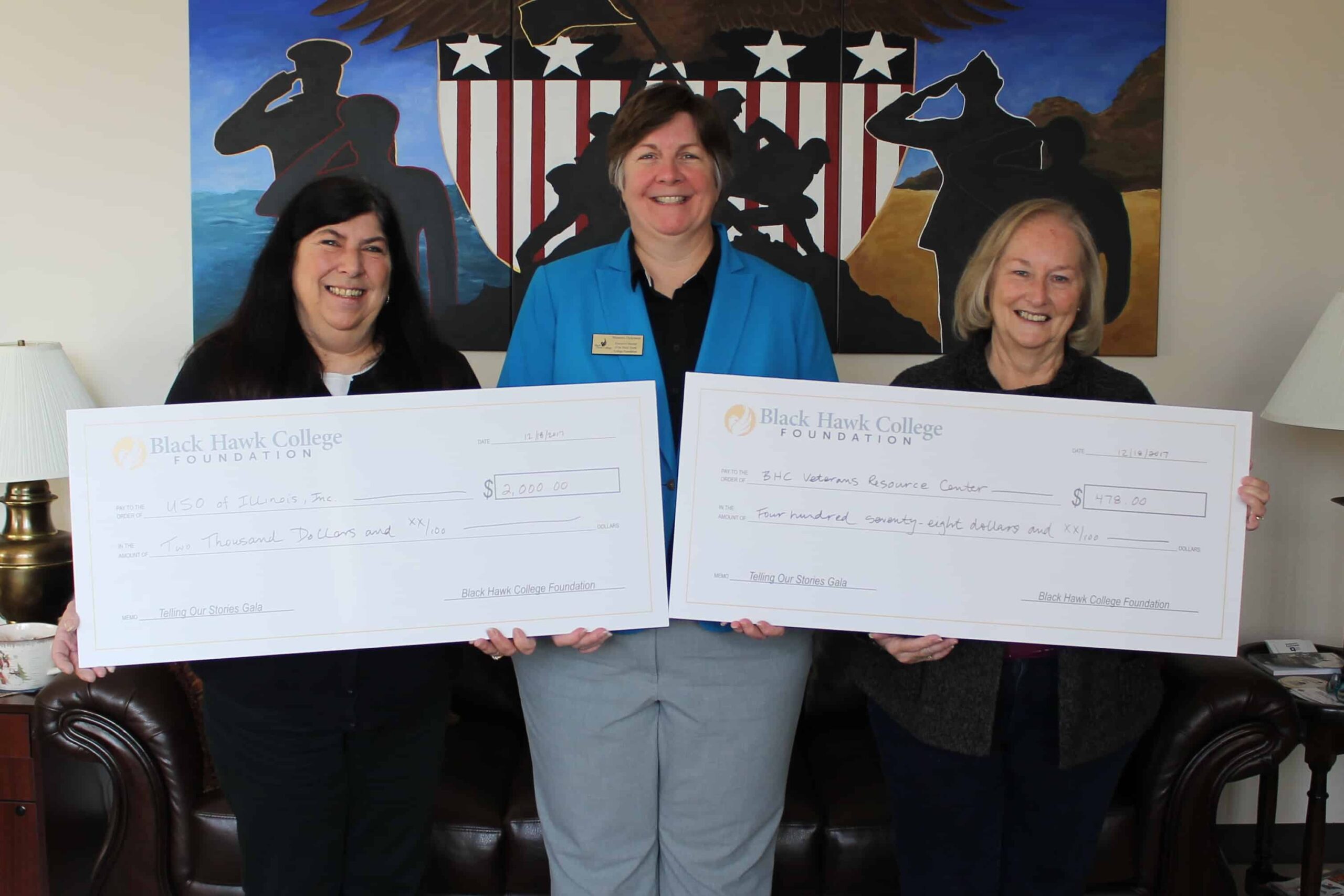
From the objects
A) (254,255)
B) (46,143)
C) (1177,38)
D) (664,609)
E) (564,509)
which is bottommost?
(664,609)

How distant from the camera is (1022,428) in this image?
1.58 meters

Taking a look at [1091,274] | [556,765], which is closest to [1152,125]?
[1091,274]

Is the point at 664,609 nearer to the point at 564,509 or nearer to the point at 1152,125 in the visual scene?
the point at 564,509

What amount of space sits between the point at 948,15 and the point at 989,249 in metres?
1.63

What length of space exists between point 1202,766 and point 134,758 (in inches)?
96.1

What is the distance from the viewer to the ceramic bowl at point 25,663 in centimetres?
246

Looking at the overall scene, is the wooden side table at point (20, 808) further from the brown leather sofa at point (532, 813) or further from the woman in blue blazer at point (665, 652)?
the woman in blue blazer at point (665, 652)

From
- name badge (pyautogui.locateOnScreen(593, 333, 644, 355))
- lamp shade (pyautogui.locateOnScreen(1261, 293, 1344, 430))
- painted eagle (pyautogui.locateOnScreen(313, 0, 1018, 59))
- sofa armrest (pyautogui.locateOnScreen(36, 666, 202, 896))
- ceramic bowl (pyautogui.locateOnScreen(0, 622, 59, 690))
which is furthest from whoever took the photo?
painted eagle (pyautogui.locateOnScreen(313, 0, 1018, 59))

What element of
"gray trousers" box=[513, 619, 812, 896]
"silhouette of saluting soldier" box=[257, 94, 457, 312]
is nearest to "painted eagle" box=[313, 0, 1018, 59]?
"silhouette of saluting soldier" box=[257, 94, 457, 312]

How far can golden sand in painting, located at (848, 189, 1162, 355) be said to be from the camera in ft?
9.71

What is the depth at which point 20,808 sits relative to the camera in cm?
238

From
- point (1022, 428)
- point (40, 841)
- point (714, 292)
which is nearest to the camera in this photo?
point (1022, 428)

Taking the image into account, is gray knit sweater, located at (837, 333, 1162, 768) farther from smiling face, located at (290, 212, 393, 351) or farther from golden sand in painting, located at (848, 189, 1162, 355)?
golden sand in painting, located at (848, 189, 1162, 355)

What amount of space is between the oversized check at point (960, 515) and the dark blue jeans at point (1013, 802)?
125 mm
